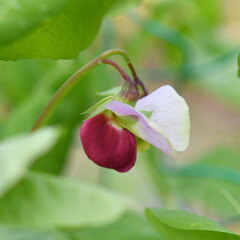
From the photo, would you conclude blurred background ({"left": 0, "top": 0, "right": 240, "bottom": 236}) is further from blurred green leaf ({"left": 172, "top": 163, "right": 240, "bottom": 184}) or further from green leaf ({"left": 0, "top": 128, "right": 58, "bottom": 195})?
green leaf ({"left": 0, "top": 128, "right": 58, "bottom": 195})

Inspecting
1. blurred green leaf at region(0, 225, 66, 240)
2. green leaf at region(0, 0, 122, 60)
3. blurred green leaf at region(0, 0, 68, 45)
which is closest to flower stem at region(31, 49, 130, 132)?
green leaf at region(0, 0, 122, 60)

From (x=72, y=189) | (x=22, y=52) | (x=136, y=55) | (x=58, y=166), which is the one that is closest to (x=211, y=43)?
(x=136, y=55)

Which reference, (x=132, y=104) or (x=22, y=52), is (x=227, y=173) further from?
(x=22, y=52)

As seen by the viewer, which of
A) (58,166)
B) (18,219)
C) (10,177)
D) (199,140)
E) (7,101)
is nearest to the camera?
(10,177)

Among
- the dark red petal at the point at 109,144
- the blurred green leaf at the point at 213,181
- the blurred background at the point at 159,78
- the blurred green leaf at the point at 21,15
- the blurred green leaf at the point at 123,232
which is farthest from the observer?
the blurred background at the point at 159,78

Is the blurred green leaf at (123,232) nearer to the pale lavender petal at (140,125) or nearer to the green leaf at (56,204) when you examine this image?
the green leaf at (56,204)

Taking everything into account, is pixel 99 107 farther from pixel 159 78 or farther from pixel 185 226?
pixel 159 78

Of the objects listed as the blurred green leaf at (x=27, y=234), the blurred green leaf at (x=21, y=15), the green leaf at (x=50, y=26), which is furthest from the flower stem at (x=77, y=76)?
the blurred green leaf at (x=27, y=234)
